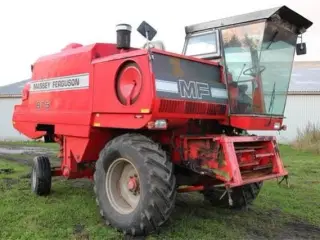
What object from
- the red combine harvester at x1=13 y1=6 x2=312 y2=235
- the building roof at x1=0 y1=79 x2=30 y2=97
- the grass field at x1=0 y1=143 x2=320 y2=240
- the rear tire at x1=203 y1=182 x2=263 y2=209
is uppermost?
the building roof at x1=0 y1=79 x2=30 y2=97

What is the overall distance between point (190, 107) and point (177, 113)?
26cm

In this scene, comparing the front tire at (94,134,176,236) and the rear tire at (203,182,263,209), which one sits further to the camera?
the rear tire at (203,182,263,209)

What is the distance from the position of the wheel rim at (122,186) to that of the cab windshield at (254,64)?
1664mm

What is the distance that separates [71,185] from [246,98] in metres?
4.02

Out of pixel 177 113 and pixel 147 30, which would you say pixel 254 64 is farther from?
pixel 147 30

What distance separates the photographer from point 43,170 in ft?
24.0

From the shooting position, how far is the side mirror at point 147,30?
560 centimetres

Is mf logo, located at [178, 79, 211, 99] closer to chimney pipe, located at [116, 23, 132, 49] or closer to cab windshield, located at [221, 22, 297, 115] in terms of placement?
cab windshield, located at [221, 22, 297, 115]

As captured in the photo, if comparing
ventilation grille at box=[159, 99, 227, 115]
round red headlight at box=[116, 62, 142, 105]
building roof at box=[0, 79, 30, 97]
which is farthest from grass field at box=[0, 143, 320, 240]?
building roof at box=[0, 79, 30, 97]

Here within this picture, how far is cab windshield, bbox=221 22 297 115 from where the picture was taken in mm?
5723

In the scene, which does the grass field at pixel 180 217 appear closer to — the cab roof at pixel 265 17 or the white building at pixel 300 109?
the cab roof at pixel 265 17

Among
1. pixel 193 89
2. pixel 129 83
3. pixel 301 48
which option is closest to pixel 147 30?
pixel 129 83

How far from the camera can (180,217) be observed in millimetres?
5930

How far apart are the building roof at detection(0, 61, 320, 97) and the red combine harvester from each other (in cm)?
1951
